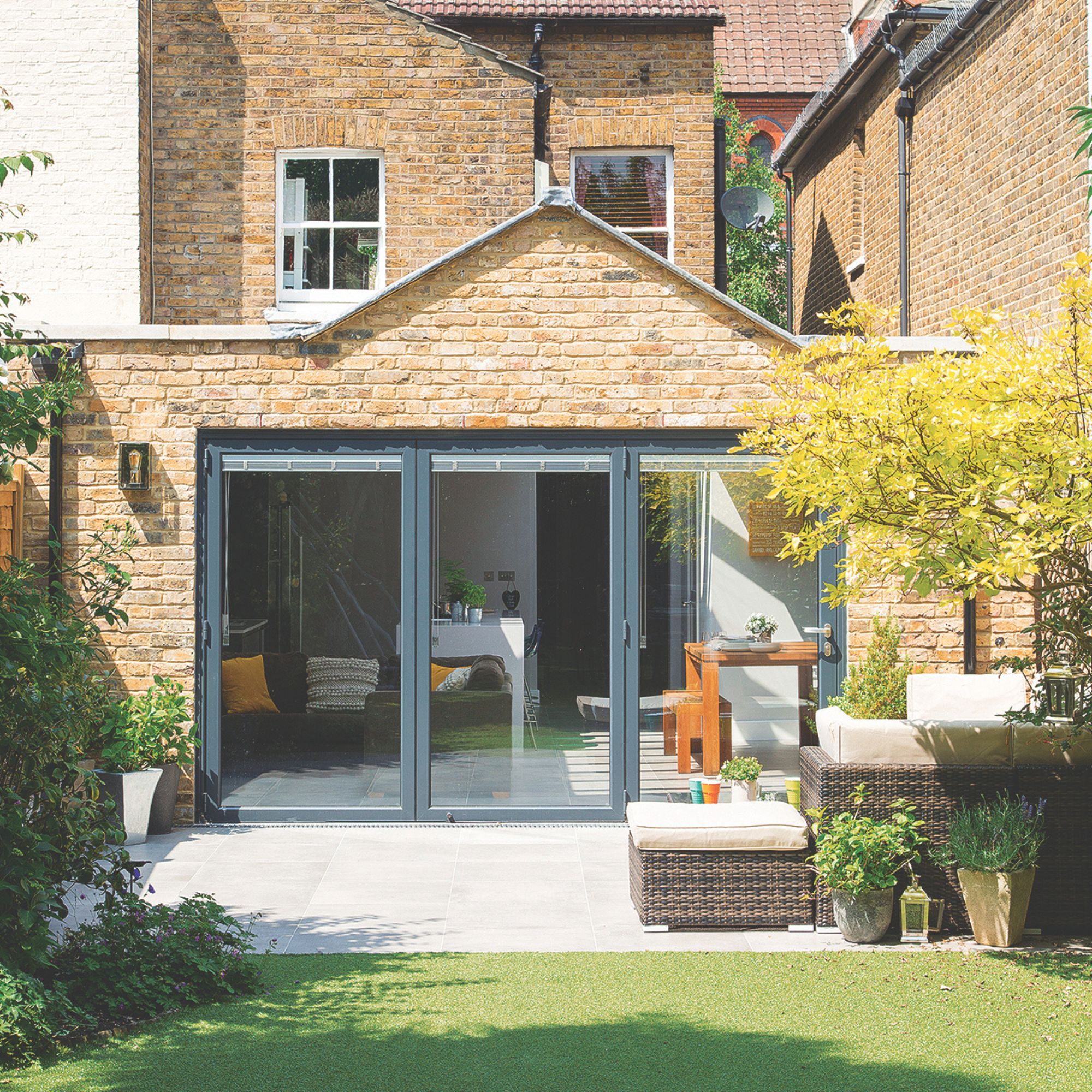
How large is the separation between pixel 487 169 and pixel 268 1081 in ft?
31.6

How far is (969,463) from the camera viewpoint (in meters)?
5.91

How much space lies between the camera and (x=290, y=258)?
12.3 metres

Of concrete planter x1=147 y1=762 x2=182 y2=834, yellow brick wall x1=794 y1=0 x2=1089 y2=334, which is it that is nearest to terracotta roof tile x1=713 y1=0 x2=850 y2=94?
yellow brick wall x1=794 y1=0 x2=1089 y2=334

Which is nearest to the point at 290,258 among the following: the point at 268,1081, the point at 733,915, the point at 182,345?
the point at 182,345

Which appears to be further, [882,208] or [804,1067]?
[882,208]

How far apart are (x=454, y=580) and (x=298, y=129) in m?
5.54

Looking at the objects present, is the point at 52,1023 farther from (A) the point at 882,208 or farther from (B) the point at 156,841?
(A) the point at 882,208

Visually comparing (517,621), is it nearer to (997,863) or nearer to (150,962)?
(997,863)

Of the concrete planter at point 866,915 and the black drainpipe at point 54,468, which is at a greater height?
the black drainpipe at point 54,468

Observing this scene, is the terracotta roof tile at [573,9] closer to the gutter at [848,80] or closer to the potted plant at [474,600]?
the gutter at [848,80]

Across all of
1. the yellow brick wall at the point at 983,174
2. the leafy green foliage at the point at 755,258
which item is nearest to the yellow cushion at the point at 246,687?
the yellow brick wall at the point at 983,174

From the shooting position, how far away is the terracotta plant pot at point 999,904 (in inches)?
257

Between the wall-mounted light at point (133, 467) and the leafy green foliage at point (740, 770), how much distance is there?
4.57 metres

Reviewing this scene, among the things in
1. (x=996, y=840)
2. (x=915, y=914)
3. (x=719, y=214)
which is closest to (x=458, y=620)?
(x=915, y=914)
